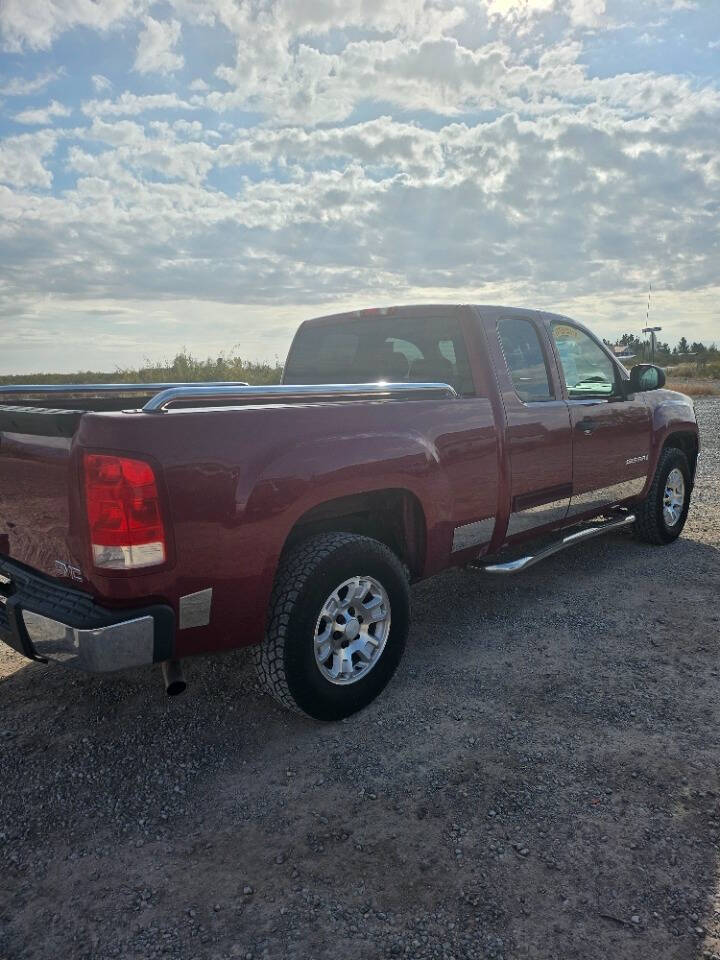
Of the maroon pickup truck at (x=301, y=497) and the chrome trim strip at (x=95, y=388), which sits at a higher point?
the chrome trim strip at (x=95, y=388)

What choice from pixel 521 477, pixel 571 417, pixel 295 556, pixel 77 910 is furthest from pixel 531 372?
pixel 77 910

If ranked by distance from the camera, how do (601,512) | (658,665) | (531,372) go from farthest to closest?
(601,512) < (531,372) < (658,665)

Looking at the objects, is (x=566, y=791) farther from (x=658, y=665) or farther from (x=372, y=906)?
(x=658, y=665)

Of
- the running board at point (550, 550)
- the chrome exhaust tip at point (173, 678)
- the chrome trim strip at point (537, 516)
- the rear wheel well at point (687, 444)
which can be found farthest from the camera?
the rear wheel well at point (687, 444)

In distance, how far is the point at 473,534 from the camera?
388 cm

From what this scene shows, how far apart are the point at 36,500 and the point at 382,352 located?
234 cm

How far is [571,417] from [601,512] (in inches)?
38.3

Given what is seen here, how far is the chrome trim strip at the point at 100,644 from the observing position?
244 cm

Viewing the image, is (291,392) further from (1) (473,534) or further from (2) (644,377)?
(2) (644,377)

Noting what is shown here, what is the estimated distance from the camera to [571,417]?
183 inches

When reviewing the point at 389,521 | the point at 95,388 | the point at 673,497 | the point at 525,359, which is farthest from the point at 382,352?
the point at 673,497

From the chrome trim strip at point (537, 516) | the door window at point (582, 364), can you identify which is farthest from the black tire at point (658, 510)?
the chrome trim strip at point (537, 516)

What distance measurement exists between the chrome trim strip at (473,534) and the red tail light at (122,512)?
1.76m

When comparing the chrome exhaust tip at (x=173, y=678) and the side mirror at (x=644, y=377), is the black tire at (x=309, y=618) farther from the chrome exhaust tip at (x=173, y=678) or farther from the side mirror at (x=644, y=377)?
the side mirror at (x=644, y=377)
